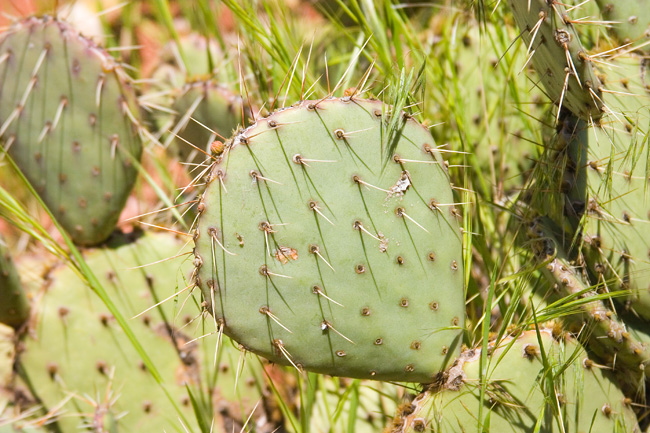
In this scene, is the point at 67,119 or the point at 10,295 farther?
the point at 67,119

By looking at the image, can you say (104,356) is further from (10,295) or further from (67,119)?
(67,119)

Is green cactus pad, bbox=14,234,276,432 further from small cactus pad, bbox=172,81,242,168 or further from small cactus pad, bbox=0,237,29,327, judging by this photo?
small cactus pad, bbox=172,81,242,168

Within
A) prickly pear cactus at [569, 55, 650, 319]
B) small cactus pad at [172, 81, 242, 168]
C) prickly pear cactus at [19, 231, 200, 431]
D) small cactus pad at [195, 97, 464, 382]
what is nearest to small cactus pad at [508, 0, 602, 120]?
prickly pear cactus at [569, 55, 650, 319]

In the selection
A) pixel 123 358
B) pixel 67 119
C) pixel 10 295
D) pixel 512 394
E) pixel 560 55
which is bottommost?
pixel 123 358

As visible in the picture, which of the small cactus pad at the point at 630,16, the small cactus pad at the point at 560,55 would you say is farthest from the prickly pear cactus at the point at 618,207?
the small cactus pad at the point at 630,16

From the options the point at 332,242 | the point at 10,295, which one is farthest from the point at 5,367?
the point at 332,242

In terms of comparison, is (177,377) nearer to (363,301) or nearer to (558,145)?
(363,301)

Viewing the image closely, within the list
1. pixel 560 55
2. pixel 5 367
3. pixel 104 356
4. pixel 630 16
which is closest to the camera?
pixel 560 55
